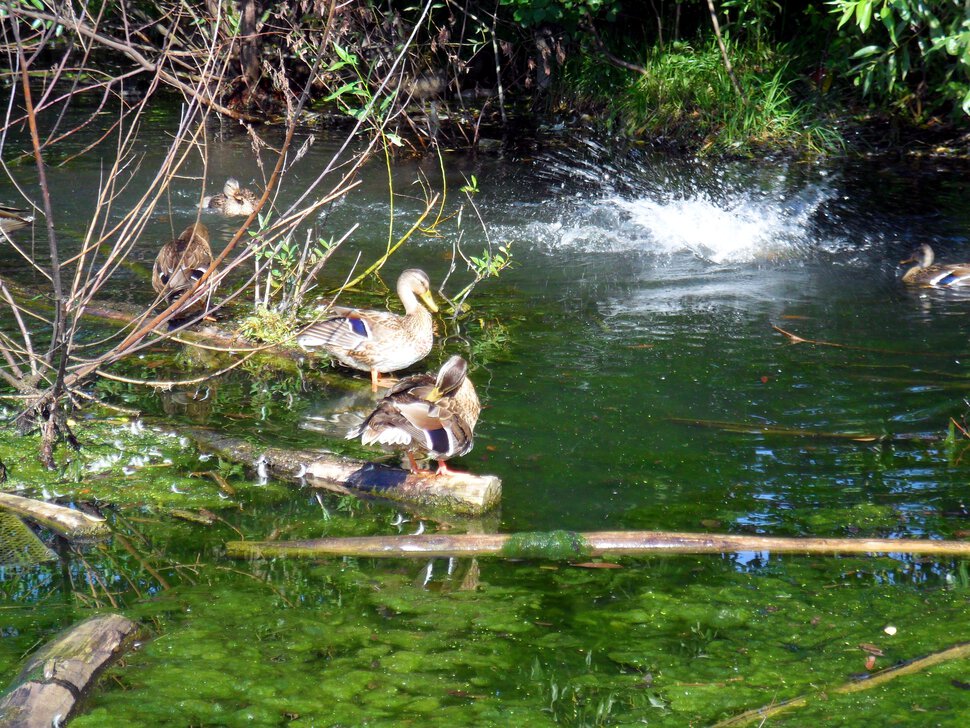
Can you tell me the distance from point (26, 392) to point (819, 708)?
4188 millimetres

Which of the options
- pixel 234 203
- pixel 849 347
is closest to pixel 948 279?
pixel 849 347

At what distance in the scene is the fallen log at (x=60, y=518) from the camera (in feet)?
15.9

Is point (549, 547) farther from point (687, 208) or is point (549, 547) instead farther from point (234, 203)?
point (234, 203)

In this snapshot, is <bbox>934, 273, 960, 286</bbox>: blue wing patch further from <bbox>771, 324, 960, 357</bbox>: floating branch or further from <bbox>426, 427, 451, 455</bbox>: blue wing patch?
<bbox>426, 427, 451, 455</bbox>: blue wing patch

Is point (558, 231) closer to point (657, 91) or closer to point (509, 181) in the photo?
point (509, 181)

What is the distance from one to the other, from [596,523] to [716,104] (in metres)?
10.8

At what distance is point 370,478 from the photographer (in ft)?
17.9

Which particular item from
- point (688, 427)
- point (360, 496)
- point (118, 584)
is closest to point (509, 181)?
point (688, 427)

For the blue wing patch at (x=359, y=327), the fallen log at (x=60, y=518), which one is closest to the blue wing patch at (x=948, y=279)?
the blue wing patch at (x=359, y=327)

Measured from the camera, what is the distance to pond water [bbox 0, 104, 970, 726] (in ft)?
12.5

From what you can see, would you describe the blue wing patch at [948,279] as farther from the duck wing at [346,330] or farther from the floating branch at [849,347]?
the duck wing at [346,330]

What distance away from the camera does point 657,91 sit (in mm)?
14922

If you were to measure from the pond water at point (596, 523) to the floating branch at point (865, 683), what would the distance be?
0.14 feet

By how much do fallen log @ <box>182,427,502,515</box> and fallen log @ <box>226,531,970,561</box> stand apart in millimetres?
437
